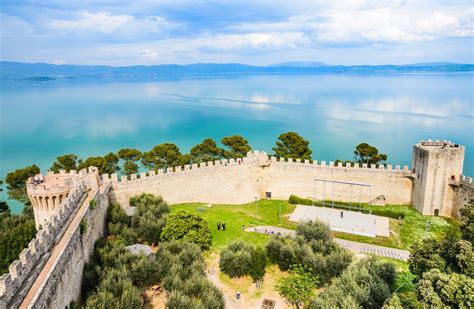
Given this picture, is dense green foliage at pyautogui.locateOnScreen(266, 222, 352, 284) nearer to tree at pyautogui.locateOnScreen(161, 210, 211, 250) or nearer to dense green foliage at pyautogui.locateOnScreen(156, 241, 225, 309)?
tree at pyautogui.locateOnScreen(161, 210, 211, 250)

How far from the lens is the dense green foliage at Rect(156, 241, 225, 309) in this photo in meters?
12.2

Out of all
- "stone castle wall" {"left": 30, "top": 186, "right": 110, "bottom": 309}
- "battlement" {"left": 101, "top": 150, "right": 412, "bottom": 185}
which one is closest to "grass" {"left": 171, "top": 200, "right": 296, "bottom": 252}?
"battlement" {"left": 101, "top": 150, "right": 412, "bottom": 185}

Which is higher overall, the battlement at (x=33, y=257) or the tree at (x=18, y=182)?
the battlement at (x=33, y=257)

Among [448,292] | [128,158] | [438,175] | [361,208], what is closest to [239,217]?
[361,208]

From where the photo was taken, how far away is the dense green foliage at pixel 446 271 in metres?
7.95

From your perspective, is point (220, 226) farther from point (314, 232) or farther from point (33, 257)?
point (33, 257)

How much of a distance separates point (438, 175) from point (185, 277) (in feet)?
57.4

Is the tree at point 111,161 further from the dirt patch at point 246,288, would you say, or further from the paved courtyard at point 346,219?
the paved courtyard at point 346,219

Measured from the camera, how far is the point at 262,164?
86.0ft

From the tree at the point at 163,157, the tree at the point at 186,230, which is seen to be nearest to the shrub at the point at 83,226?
the tree at the point at 186,230

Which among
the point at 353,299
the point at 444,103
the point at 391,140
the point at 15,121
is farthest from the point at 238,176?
the point at 444,103

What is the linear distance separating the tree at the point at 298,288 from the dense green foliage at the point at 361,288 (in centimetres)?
57

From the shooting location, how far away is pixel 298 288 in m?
13.9

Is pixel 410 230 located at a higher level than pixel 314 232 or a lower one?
lower
